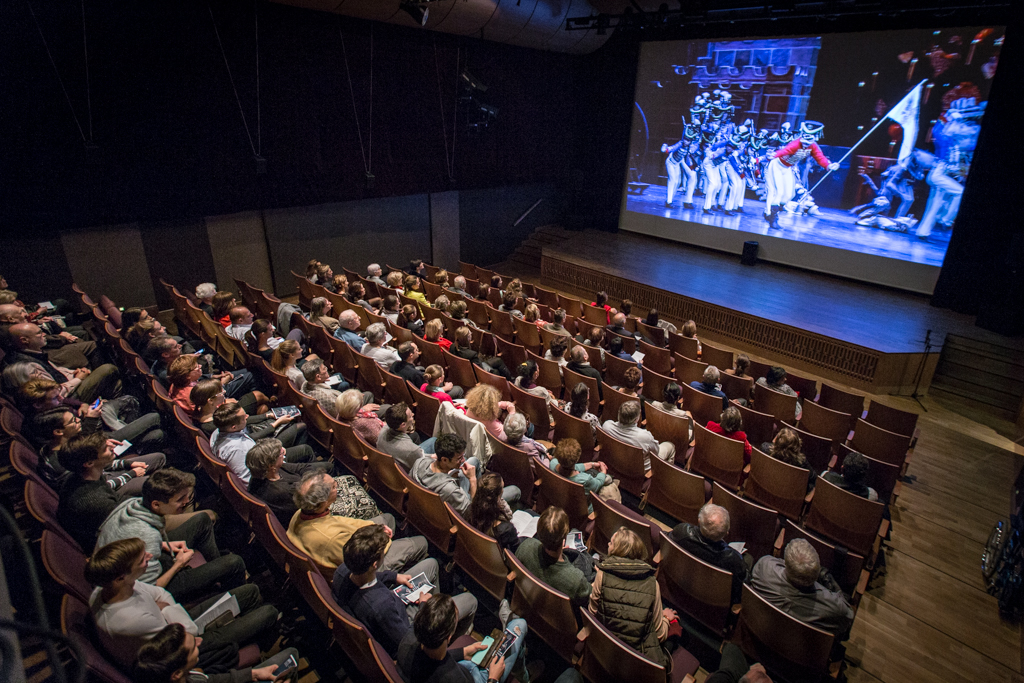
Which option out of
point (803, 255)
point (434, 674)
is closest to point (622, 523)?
point (434, 674)

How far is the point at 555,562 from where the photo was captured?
2.56m

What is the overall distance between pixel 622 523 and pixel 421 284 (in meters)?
5.54

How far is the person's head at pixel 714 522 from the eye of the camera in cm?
265

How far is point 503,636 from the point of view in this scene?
7.91 ft

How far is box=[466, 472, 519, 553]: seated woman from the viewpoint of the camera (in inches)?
110

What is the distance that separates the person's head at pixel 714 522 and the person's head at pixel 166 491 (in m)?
2.69

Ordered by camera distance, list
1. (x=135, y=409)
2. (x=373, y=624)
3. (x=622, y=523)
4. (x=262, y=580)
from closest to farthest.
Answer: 1. (x=373, y=624)
2. (x=622, y=523)
3. (x=262, y=580)
4. (x=135, y=409)

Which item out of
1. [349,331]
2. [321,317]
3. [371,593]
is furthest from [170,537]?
[321,317]

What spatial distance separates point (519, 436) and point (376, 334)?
2000 millimetres

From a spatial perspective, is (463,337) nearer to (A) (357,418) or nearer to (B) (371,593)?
(A) (357,418)

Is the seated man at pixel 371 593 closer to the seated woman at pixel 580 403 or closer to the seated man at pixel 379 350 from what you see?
the seated woman at pixel 580 403

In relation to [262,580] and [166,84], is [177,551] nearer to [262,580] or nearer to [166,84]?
[262,580]

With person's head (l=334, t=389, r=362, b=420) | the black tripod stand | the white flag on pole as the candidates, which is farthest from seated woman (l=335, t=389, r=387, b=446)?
the white flag on pole

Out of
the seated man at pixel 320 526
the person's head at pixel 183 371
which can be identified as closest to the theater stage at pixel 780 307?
the seated man at pixel 320 526
